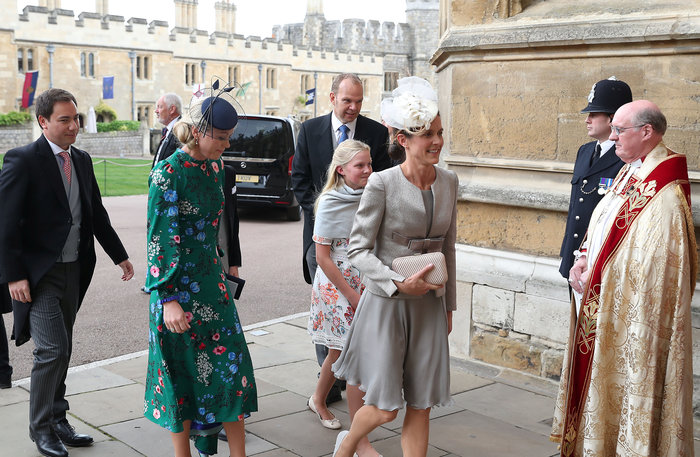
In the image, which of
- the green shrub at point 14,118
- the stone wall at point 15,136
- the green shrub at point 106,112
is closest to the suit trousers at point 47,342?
the stone wall at point 15,136

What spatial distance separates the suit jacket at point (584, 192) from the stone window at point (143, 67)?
51381 mm

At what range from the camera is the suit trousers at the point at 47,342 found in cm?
A: 420

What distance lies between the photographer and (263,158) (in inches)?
565

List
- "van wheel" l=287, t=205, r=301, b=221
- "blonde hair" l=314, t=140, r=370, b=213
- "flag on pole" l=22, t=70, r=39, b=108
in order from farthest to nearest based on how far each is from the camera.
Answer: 1. "flag on pole" l=22, t=70, r=39, b=108
2. "van wheel" l=287, t=205, r=301, b=221
3. "blonde hair" l=314, t=140, r=370, b=213

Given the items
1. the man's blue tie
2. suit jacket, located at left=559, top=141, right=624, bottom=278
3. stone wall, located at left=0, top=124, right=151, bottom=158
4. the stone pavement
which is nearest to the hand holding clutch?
the stone pavement

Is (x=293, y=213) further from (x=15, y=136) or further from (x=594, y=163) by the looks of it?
(x=15, y=136)

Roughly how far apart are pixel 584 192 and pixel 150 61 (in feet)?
170

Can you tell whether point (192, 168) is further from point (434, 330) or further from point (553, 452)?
point (553, 452)

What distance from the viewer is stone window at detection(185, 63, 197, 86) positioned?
186ft

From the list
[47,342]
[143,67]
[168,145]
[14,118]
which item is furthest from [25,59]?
[47,342]

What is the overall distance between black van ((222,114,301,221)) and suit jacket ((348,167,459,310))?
1054 cm

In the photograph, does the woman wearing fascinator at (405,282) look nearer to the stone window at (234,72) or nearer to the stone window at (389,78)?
the stone window at (234,72)

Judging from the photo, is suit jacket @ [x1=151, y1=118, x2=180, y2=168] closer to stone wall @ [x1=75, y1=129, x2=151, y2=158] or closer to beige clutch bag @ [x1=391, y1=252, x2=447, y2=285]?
beige clutch bag @ [x1=391, y1=252, x2=447, y2=285]

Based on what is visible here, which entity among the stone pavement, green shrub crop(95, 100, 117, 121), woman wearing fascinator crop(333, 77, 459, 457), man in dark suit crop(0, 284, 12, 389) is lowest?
the stone pavement
